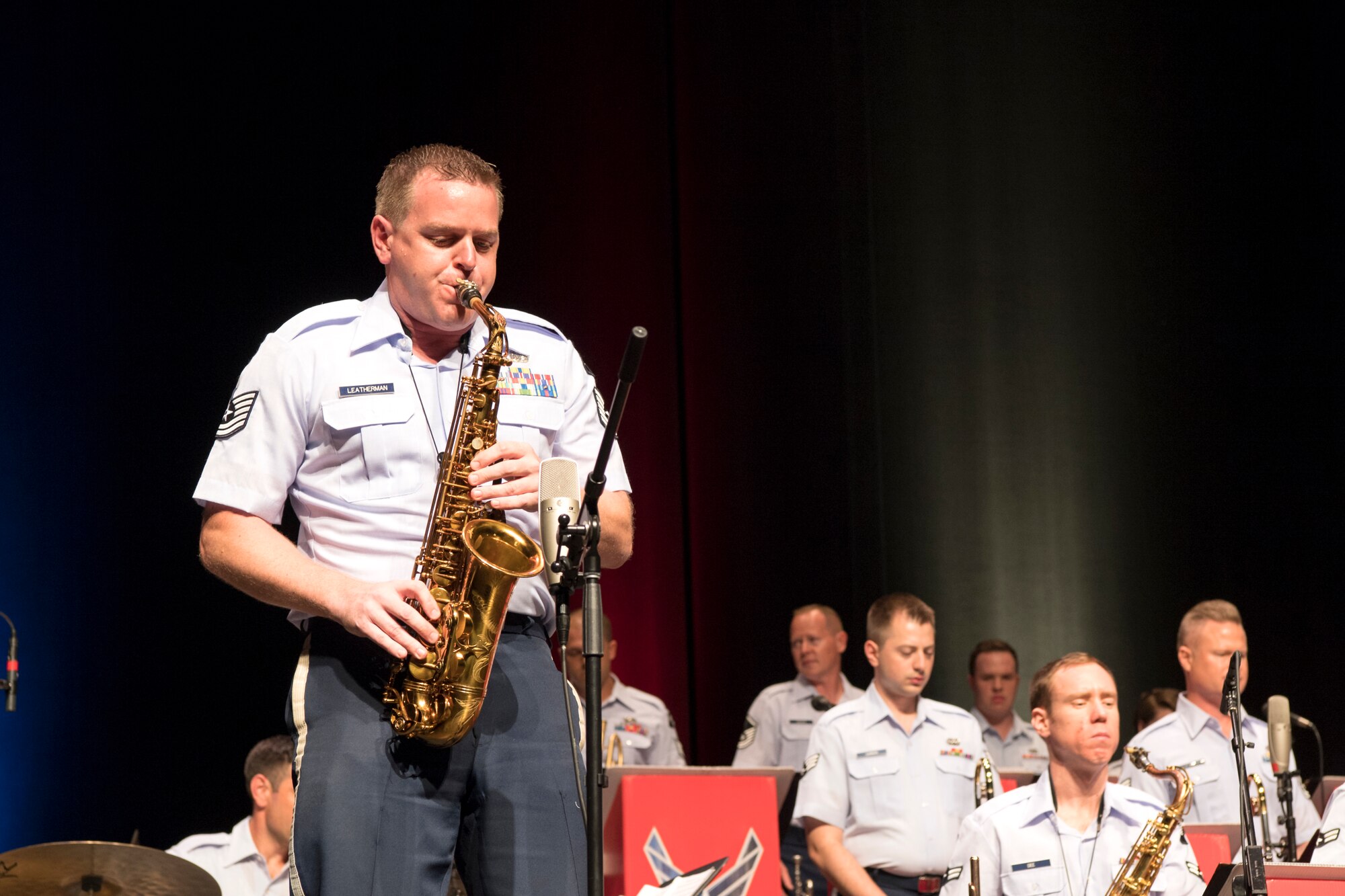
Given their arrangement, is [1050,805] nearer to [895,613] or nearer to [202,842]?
[895,613]

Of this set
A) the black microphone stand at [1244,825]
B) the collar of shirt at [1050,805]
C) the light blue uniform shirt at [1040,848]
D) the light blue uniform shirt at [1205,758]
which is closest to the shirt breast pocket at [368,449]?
the black microphone stand at [1244,825]

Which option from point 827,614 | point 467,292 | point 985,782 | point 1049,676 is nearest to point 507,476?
point 467,292

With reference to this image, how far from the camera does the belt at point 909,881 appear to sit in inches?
228

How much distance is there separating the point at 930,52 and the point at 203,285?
4048mm

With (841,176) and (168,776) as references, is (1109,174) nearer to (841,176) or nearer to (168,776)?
(841,176)

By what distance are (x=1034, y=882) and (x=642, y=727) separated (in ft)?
9.11

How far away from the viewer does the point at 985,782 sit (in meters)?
5.36

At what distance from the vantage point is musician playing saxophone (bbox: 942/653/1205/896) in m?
4.65

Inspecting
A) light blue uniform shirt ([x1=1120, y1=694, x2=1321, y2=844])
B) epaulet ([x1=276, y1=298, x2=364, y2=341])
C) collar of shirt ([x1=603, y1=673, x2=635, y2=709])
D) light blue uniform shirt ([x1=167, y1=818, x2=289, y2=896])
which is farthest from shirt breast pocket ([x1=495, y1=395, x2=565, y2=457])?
collar of shirt ([x1=603, y1=673, x2=635, y2=709])

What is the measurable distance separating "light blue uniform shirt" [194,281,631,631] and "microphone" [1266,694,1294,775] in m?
2.47

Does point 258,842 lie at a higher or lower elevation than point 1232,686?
lower

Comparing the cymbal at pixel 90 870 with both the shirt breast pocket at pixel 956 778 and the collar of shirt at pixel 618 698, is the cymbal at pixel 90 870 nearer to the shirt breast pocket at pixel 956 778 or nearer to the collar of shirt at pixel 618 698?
the shirt breast pocket at pixel 956 778

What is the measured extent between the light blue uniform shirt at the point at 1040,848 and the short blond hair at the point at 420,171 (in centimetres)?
311

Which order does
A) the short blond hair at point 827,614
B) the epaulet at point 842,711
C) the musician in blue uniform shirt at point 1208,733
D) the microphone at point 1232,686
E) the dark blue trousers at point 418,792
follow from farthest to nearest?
the short blond hair at point 827,614
the musician in blue uniform shirt at point 1208,733
the epaulet at point 842,711
the microphone at point 1232,686
the dark blue trousers at point 418,792
